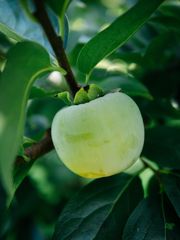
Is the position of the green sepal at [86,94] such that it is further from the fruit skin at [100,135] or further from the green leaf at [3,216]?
the green leaf at [3,216]

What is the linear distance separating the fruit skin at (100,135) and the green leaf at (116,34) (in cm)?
10

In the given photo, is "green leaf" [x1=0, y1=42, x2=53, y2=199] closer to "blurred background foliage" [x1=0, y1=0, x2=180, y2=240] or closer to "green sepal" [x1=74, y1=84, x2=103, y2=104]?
"green sepal" [x1=74, y1=84, x2=103, y2=104]

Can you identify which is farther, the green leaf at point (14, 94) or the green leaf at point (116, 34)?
the green leaf at point (116, 34)

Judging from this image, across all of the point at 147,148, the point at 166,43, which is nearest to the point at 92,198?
the point at 147,148

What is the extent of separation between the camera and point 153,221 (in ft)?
1.72

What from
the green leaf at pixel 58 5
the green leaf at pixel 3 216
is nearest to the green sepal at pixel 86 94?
the green leaf at pixel 58 5

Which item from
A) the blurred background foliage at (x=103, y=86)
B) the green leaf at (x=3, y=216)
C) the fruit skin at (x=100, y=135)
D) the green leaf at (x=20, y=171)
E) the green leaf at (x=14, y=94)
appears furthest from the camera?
the green leaf at (x=3, y=216)

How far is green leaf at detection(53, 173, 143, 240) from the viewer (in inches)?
20.9

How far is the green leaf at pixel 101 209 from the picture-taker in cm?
53

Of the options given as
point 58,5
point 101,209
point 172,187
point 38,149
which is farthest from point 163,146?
point 58,5

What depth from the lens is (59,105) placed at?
893mm

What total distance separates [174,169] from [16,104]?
47 centimetres

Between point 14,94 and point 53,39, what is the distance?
4.9 inches

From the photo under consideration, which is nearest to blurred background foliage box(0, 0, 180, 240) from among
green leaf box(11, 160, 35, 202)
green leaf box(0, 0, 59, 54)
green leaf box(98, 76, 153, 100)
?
green leaf box(98, 76, 153, 100)
